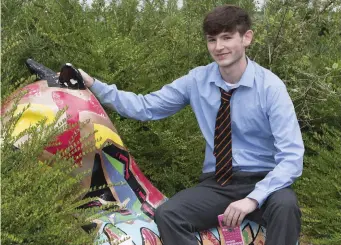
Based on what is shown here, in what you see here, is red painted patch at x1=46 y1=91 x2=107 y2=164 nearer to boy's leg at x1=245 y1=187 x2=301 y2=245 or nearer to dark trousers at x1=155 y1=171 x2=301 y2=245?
dark trousers at x1=155 y1=171 x2=301 y2=245

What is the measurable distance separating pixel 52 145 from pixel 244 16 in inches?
43.6

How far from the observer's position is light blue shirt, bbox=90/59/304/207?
2717 mm

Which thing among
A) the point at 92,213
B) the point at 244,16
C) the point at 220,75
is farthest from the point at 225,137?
the point at 92,213

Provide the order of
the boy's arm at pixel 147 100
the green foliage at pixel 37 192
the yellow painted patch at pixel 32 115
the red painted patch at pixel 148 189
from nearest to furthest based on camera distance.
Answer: the green foliage at pixel 37 192 < the yellow painted patch at pixel 32 115 < the red painted patch at pixel 148 189 < the boy's arm at pixel 147 100

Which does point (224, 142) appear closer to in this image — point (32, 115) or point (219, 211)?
point (219, 211)

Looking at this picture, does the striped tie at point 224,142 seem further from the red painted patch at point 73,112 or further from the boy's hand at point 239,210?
the red painted patch at point 73,112

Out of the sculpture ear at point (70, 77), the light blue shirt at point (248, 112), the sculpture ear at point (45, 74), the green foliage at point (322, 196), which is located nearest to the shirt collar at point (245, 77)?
the light blue shirt at point (248, 112)

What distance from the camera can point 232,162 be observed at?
9.52 feet

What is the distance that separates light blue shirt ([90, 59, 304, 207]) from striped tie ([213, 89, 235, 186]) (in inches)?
0.9

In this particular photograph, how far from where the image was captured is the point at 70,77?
2703 millimetres

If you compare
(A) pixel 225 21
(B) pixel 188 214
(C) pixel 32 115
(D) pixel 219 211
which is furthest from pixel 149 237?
(A) pixel 225 21

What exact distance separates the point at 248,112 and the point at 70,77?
2.74 ft

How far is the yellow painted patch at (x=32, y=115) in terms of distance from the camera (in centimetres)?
252

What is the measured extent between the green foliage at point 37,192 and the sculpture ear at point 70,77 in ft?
0.88
